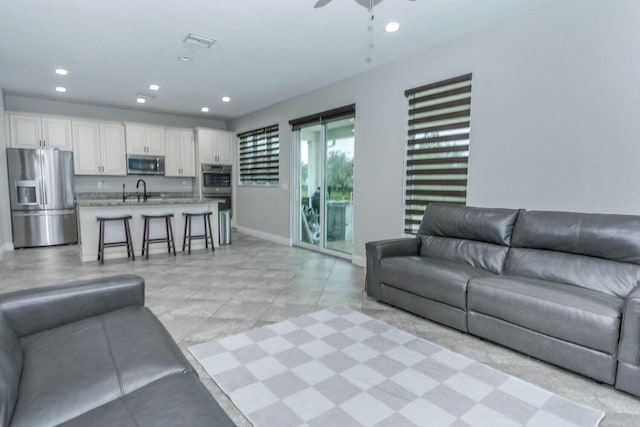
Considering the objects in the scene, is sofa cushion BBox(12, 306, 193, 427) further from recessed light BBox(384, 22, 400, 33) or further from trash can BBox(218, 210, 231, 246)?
trash can BBox(218, 210, 231, 246)

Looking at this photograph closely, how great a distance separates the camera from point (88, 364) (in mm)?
1384

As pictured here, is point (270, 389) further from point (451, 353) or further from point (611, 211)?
point (611, 211)

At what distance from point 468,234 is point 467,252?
0.18 metres

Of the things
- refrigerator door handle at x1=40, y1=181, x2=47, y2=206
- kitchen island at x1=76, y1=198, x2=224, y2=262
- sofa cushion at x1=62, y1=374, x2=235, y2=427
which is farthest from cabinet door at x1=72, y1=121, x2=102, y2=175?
sofa cushion at x1=62, y1=374, x2=235, y2=427

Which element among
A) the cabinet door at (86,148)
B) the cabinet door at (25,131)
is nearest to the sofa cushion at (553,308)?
the cabinet door at (86,148)

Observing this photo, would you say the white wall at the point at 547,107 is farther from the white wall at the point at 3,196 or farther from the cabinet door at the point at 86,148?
the white wall at the point at 3,196

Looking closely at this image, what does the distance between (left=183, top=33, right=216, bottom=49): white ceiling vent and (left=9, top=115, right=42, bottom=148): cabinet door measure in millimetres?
4427

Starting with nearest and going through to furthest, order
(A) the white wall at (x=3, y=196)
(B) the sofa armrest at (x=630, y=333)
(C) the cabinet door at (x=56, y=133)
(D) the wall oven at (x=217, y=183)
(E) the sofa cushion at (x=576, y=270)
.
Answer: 1. (B) the sofa armrest at (x=630, y=333)
2. (E) the sofa cushion at (x=576, y=270)
3. (A) the white wall at (x=3, y=196)
4. (C) the cabinet door at (x=56, y=133)
5. (D) the wall oven at (x=217, y=183)

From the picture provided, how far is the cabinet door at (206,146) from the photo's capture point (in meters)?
7.80

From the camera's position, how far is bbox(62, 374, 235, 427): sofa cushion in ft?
3.46

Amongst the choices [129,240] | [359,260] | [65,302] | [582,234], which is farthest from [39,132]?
[582,234]

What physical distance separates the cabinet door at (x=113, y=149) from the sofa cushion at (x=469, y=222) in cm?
642

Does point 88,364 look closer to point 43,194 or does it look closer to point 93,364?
point 93,364

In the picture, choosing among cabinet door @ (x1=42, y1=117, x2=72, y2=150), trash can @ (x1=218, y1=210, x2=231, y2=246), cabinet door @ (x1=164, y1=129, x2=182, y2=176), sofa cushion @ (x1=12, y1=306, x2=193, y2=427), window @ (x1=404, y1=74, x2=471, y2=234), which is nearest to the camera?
sofa cushion @ (x1=12, y1=306, x2=193, y2=427)
